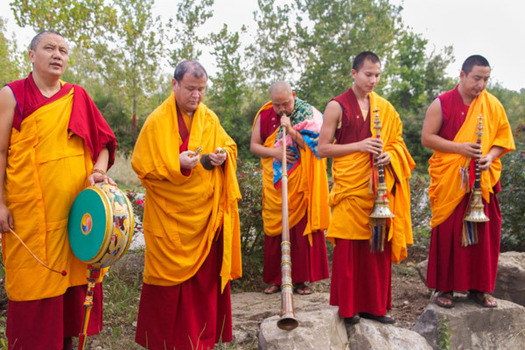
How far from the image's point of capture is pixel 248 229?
5.48m

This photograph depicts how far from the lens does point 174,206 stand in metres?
3.33

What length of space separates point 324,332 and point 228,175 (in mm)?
1342

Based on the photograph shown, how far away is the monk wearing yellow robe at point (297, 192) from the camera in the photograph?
4836mm

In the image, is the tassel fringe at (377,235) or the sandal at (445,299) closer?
the tassel fringe at (377,235)

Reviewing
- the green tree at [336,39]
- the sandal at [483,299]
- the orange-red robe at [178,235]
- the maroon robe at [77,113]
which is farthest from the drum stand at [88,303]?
the green tree at [336,39]

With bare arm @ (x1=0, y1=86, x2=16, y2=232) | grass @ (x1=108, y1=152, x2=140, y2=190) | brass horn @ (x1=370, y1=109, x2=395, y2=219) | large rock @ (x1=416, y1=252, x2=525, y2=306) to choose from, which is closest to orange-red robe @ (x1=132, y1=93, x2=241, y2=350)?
bare arm @ (x1=0, y1=86, x2=16, y2=232)

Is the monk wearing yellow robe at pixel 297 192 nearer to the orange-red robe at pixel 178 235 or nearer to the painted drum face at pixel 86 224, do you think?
the orange-red robe at pixel 178 235

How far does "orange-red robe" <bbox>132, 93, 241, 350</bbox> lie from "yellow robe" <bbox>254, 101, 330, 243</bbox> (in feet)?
4.90

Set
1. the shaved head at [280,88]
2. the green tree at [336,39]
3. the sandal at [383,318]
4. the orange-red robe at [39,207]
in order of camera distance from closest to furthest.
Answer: the orange-red robe at [39,207] < the sandal at [383,318] < the shaved head at [280,88] < the green tree at [336,39]

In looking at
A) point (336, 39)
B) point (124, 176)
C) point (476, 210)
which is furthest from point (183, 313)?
point (336, 39)

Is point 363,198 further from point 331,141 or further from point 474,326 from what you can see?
point 474,326

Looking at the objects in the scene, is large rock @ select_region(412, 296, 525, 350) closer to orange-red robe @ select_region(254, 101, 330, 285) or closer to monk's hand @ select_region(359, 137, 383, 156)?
orange-red robe @ select_region(254, 101, 330, 285)

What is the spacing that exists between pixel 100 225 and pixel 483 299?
3.21 meters

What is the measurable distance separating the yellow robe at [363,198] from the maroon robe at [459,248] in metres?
0.45
